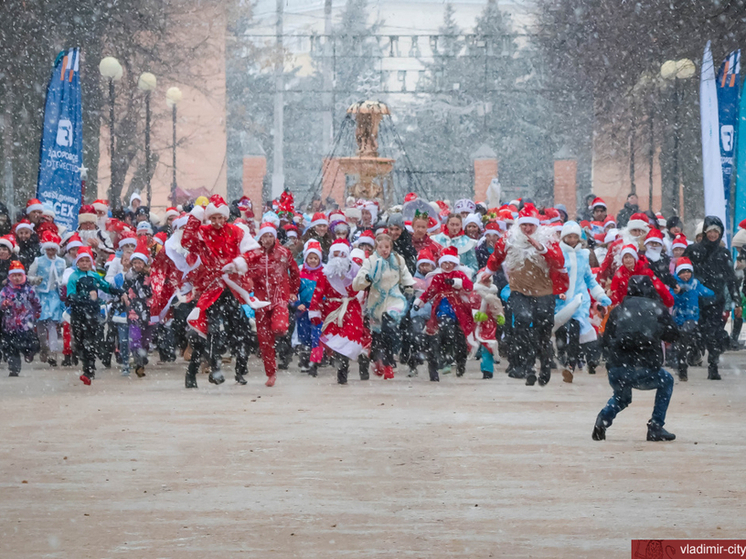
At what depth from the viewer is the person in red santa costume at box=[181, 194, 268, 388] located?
13805 millimetres

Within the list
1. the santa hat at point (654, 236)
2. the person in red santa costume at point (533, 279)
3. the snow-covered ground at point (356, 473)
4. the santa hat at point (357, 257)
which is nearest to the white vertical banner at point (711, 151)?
the santa hat at point (654, 236)

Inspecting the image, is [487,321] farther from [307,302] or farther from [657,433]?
[657,433]

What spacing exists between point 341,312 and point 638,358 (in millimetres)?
5459

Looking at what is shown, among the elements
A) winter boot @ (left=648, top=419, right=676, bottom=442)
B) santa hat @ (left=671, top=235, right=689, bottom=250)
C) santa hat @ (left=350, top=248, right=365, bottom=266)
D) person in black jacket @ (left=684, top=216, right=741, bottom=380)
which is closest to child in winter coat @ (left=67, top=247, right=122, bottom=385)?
santa hat @ (left=350, top=248, right=365, bottom=266)

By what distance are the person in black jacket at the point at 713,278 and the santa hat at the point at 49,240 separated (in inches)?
298

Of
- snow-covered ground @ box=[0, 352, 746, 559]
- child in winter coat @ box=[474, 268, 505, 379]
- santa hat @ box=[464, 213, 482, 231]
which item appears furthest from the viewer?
santa hat @ box=[464, 213, 482, 231]

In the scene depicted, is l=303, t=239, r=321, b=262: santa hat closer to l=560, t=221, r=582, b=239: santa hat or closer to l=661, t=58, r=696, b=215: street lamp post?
l=560, t=221, r=582, b=239: santa hat

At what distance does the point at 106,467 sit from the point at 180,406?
3.40m

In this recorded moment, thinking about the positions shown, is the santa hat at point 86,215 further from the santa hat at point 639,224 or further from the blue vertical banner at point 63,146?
the santa hat at point 639,224

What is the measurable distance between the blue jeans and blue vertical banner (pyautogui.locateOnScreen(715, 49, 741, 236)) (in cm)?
930

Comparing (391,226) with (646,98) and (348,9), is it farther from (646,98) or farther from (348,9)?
(348,9)

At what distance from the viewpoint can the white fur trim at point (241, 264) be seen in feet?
44.8

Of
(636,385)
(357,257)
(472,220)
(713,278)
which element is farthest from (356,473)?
(472,220)

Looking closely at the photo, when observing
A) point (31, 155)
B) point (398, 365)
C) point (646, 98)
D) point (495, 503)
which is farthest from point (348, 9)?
point (495, 503)
